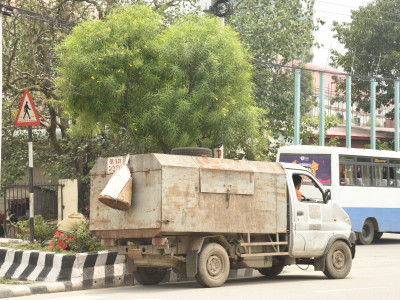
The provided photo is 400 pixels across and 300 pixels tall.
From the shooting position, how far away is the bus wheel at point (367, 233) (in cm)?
2338

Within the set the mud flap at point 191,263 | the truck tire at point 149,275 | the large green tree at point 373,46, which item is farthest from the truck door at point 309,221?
the large green tree at point 373,46

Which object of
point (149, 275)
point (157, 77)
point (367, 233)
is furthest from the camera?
point (367, 233)

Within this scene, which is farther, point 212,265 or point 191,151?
point 191,151

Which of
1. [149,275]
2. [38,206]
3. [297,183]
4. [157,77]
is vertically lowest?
[149,275]

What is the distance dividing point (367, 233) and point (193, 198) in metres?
14.6

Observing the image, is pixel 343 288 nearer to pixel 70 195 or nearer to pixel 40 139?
pixel 70 195

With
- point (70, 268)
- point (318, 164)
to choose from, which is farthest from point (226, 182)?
point (318, 164)

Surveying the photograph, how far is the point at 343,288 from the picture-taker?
10852 millimetres

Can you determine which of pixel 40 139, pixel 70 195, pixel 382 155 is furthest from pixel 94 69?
pixel 382 155

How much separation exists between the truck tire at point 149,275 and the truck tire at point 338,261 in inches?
117

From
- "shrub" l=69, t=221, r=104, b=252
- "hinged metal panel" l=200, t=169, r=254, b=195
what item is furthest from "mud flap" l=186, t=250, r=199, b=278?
"shrub" l=69, t=221, r=104, b=252

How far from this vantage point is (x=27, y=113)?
12766 mm

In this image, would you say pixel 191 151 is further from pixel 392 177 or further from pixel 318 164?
pixel 392 177

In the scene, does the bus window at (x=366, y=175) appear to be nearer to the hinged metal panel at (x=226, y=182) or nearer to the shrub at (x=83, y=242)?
→ the hinged metal panel at (x=226, y=182)
